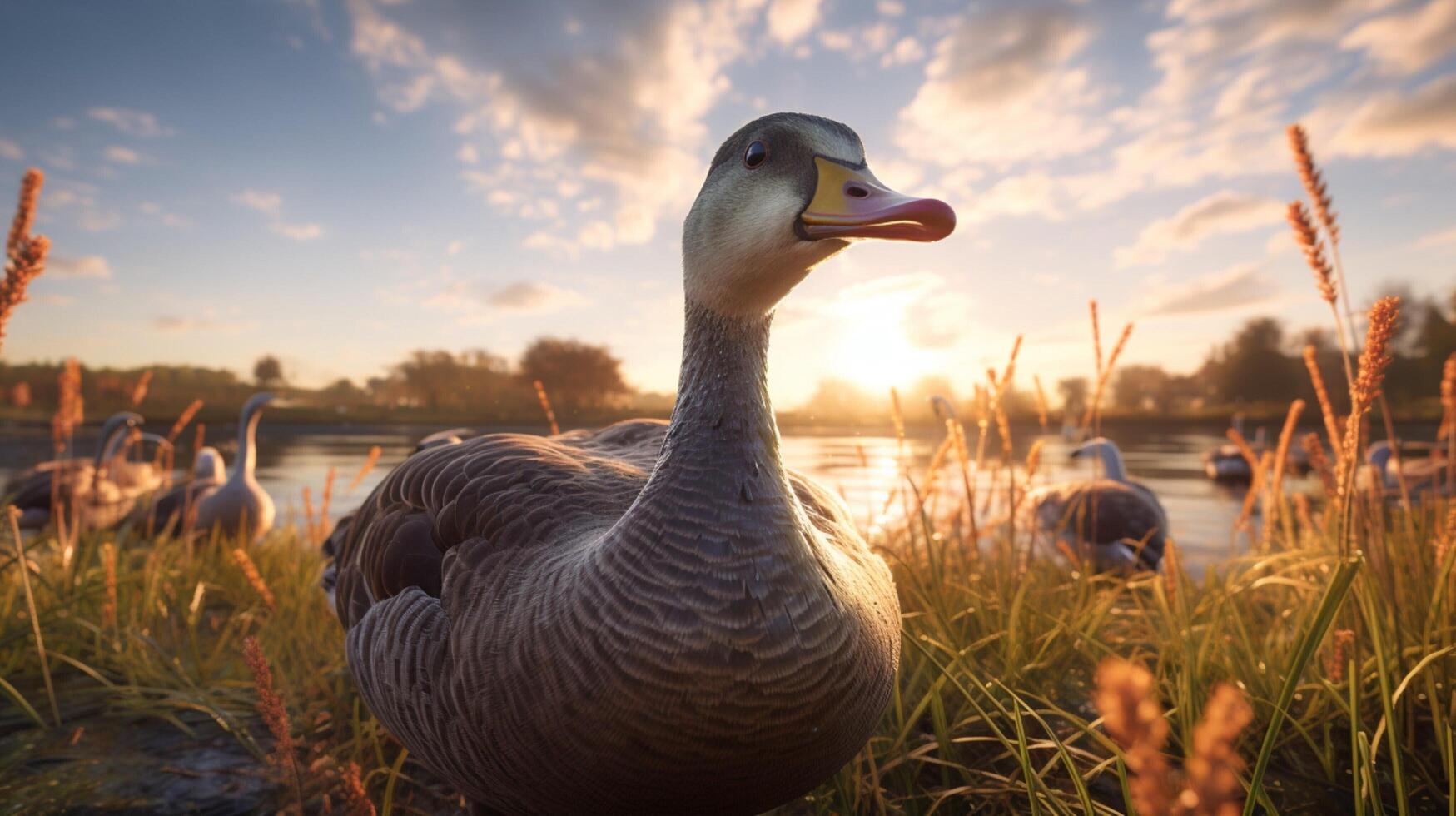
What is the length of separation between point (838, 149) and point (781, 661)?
5.51ft

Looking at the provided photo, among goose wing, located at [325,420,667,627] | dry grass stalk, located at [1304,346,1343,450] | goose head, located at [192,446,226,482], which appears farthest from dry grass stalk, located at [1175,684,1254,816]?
goose head, located at [192,446,226,482]

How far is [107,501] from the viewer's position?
1111 cm

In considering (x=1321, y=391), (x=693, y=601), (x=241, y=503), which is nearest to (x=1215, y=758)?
(x=693, y=601)

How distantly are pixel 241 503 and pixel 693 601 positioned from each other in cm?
977

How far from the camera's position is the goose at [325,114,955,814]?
1.97 m

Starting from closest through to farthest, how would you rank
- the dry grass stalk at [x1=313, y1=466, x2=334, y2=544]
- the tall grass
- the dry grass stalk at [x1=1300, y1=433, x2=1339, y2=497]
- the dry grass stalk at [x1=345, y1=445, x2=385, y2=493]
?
the tall grass, the dry grass stalk at [x1=1300, y1=433, x2=1339, y2=497], the dry grass stalk at [x1=313, y1=466, x2=334, y2=544], the dry grass stalk at [x1=345, y1=445, x2=385, y2=493]

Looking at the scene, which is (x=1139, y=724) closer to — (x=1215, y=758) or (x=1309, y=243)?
(x=1215, y=758)

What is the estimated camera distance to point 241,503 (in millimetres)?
9367

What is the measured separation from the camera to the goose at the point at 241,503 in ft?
30.2

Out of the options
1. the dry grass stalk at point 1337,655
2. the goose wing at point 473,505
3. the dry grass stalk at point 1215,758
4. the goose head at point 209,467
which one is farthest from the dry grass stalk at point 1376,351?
the goose head at point 209,467

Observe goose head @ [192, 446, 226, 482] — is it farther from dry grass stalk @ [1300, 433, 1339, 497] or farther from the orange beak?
dry grass stalk @ [1300, 433, 1339, 497]

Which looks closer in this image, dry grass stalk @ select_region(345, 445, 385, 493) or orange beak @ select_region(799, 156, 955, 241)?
orange beak @ select_region(799, 156, 955, 241)

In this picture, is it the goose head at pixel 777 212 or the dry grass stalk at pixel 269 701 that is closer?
the dry grass stalk at pixel 269 701

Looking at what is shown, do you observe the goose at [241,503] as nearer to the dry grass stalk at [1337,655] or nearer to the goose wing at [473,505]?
the goose wing at [473,505]
